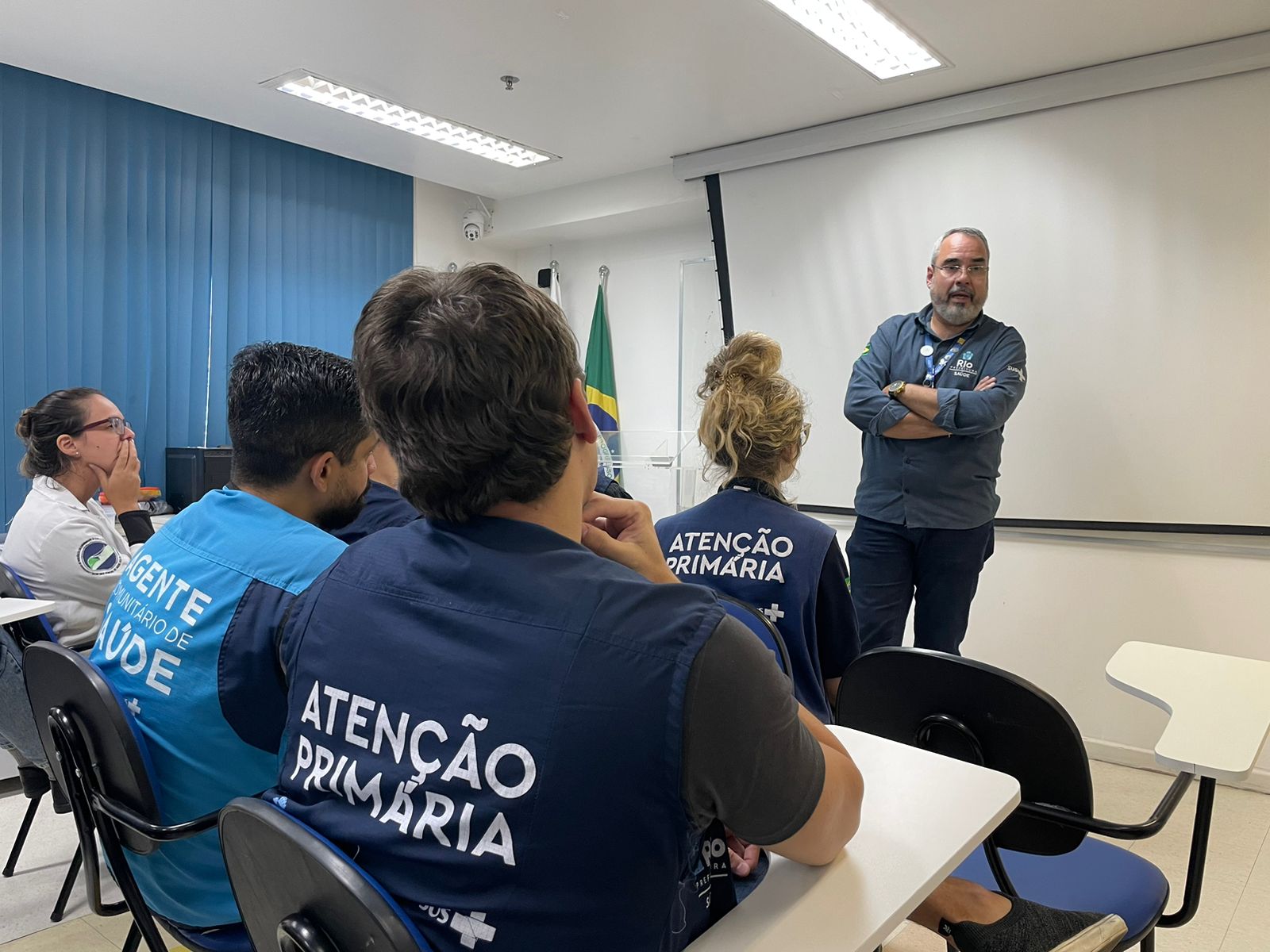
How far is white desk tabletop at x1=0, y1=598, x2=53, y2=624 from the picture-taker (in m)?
1.64

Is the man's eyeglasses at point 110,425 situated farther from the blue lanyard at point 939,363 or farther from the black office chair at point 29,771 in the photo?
the blue lanyard at point 939,363

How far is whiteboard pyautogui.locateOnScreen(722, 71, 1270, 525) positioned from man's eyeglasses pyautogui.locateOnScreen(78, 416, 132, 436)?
307 cm

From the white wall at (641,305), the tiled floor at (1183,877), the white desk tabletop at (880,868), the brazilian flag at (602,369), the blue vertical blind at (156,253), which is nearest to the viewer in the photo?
the white desk tabletop at (880,868)

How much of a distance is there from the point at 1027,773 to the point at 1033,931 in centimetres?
22

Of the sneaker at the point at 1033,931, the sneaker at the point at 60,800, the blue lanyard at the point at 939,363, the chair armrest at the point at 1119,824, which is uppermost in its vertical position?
the blue lanyard at the point at 939,363

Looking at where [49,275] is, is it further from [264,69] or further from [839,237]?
[839,237]

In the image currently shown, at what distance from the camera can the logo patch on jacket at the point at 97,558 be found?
2.32 m

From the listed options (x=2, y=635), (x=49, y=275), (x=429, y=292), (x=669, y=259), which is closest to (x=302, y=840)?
(x=429, y=292)

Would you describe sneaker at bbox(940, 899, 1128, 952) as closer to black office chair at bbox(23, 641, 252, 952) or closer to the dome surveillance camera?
black office chair at bbox(23, 641, 252, 952)

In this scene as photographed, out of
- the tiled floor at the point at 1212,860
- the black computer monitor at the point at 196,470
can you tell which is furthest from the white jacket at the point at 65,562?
the tiled floor at the point at 1212,860

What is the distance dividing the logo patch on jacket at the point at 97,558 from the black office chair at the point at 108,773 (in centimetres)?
107

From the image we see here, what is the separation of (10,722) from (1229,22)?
431 cm

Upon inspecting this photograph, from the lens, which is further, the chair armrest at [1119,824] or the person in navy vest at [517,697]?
the chair armrest at [1119,824]

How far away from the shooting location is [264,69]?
12.0 feet
